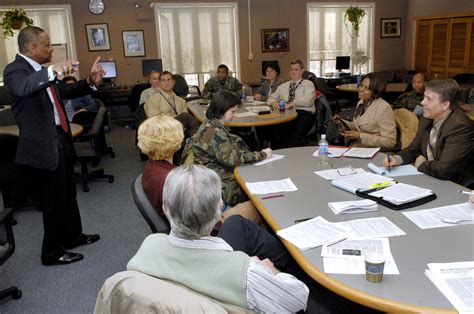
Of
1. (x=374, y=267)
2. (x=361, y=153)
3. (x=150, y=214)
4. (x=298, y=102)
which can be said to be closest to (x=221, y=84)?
(x=298, y=102)

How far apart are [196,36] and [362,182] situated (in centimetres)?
750

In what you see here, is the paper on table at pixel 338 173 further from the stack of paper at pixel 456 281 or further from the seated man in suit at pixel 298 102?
the seated man in suit at pixel 298 102

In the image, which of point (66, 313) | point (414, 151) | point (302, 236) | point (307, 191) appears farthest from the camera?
point (414, 151)

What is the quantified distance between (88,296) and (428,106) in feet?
8.19

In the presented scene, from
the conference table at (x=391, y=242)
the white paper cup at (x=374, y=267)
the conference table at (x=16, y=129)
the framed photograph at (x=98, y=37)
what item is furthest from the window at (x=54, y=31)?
the white paper cup at (x=374, y=267)

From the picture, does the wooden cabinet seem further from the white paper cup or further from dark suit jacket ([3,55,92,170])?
the white paper cup

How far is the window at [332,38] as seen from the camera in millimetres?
9781

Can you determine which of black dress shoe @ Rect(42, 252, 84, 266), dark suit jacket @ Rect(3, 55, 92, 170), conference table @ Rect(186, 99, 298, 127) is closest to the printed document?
dark suit jacket @ Rect(3, 55, 92, 170)

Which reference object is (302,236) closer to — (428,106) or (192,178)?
(192,178)

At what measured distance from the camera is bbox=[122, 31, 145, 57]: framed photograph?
8867 millimetres

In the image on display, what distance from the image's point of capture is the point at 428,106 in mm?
2730

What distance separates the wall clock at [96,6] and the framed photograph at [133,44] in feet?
1.98

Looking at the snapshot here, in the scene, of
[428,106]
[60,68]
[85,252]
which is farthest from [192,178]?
[85,252]

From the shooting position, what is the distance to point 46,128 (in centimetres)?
281
